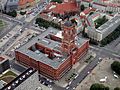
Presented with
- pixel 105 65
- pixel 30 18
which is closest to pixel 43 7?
pixel 30 18

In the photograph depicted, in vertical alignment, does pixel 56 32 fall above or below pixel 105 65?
above

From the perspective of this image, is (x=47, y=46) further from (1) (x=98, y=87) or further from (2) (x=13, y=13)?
(2) (x=13, y=13)

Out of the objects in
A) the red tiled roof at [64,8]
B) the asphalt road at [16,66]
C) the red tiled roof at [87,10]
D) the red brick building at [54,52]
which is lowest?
the asphalt road at [16,66]

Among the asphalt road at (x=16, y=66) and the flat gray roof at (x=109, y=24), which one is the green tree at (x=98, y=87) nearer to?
the asphalt road at (x=16, y=66)

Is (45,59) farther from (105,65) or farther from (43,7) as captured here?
(43,7)

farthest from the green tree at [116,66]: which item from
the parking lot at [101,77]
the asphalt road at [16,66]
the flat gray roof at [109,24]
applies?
the asphalt road at [16,66]

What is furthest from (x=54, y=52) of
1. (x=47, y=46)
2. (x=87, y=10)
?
(x=87, y=10)
